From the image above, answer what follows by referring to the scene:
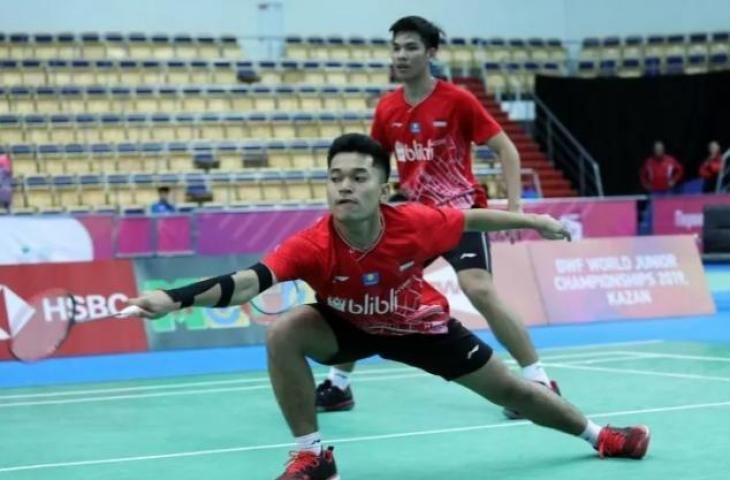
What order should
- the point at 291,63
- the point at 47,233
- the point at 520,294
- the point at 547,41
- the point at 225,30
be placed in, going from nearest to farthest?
the point at 520,294 → the point at 47,233 → the point at 291,63 → the point at 225,30 → the point at 547,41

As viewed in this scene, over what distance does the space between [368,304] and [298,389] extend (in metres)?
0.44

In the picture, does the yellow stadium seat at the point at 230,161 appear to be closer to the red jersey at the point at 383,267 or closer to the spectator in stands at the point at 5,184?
the spectator in stands at the point at 5,184

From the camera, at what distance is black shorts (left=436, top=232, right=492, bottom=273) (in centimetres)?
736

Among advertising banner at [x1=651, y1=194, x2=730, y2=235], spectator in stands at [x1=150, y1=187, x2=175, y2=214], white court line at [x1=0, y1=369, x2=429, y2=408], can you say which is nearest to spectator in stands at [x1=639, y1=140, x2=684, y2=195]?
advertising banner at [x1=651, y1=194, x2=730, y2=235]

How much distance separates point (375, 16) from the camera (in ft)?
92.4

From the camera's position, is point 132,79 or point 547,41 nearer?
point 132,79

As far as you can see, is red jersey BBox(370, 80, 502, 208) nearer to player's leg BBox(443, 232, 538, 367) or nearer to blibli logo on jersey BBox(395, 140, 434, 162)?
blibli logo on jersey BBox(395, 140, 434, 162)

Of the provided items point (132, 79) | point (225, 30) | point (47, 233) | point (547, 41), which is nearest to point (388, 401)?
point (47, 233)

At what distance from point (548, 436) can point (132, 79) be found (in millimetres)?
17737

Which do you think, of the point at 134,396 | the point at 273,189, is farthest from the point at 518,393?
the point at 273,189

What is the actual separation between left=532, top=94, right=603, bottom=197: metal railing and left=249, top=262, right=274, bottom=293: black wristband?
2201 cm

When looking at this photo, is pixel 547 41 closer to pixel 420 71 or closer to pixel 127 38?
pixel 127 38

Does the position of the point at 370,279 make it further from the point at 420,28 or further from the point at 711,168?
the point at 711,168

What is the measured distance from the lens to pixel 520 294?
13367 mm
